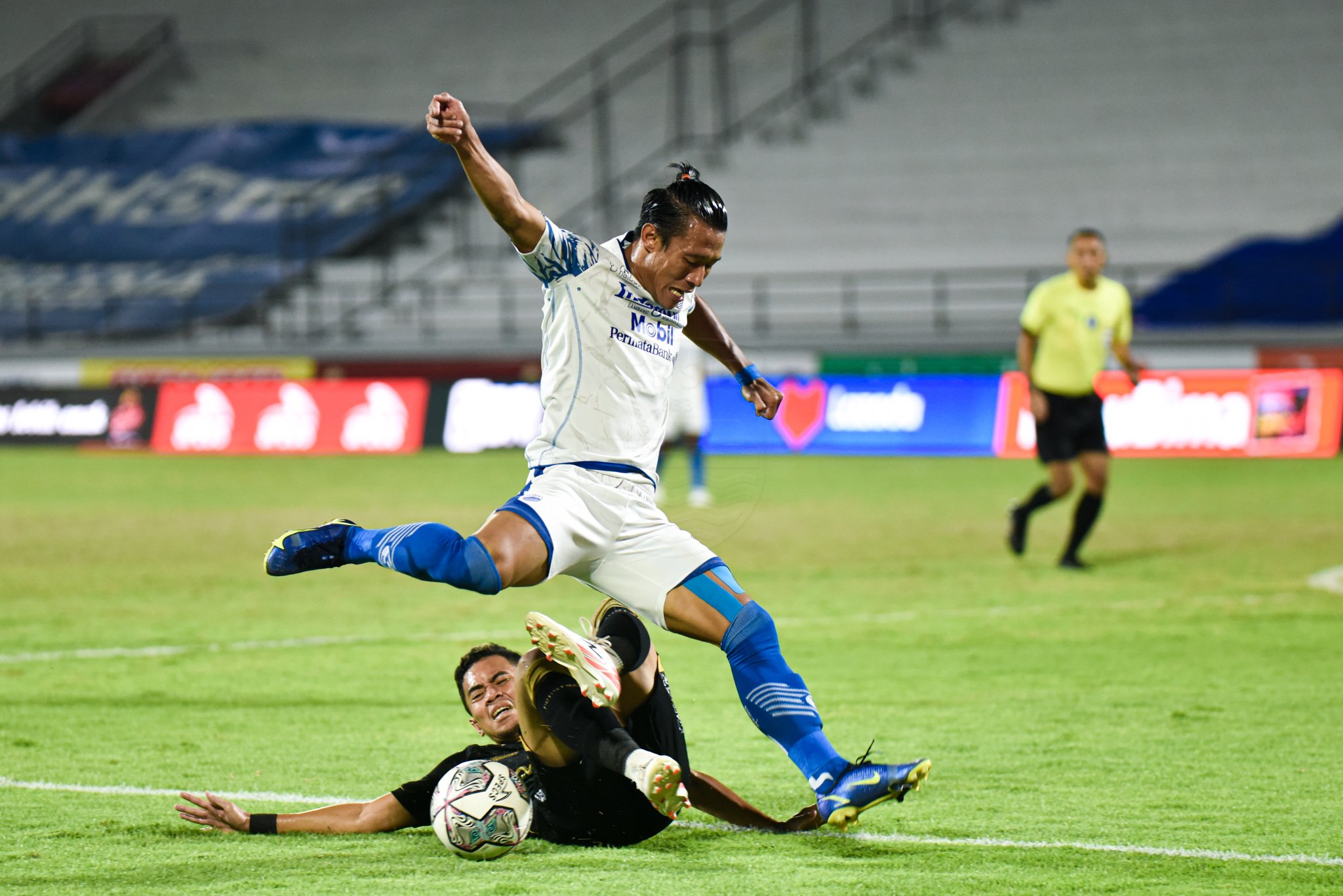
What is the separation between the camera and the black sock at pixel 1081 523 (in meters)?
11.2

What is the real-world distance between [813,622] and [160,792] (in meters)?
4.82

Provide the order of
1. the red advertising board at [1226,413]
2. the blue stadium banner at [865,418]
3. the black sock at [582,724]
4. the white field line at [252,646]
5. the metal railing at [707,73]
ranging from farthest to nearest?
the metal railing at [707,73]
the blue stadium banner at [865,418]
the red advertising board at [1226,413]
the white field line at [252,646]
the black sock at [582,724]

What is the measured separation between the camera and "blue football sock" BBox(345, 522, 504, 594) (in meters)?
4.37

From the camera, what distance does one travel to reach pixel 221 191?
32.9m

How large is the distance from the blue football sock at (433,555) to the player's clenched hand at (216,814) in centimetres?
88

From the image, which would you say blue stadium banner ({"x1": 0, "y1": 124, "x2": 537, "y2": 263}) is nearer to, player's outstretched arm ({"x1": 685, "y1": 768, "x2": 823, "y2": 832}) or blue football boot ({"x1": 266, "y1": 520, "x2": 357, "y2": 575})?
blue football boot ({"x1": 266, "y1": 520, "x2": 357, "y2": 575})

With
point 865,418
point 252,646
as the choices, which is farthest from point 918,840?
point 865,418

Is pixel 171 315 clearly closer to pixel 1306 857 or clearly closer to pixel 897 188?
pixel 897 188

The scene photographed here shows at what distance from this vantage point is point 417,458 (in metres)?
21.9

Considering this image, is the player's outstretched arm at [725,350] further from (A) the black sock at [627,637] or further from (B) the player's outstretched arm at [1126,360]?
(B) the player's outstretched arm at [1126,360]

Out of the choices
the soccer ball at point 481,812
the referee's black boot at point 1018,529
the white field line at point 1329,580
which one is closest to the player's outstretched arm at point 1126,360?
the referee's black boot at point 1018,529

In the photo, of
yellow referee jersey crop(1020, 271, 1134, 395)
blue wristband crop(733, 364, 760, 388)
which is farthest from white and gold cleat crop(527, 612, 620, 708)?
yellow referee jersey crop(1020, 271, 1134, 395)

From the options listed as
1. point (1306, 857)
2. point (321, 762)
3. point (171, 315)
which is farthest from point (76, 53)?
point (1306, 857)

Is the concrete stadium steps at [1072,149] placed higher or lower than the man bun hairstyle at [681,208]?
higher
